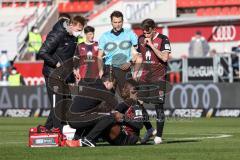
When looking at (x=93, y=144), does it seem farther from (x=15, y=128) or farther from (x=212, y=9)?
(x=212, y=9)

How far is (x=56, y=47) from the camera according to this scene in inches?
651

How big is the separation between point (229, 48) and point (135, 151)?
26708 millimetres

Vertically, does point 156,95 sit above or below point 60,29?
below

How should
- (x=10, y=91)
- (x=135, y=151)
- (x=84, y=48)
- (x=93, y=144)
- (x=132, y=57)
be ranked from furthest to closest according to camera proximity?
1. (x=10, y=91)
2. (x=84, y=48)
3. (x=132, y=57)
4. (x=93, y=144)
5. (x=135, y=151)

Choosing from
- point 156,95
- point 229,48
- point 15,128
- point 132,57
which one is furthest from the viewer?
point 229,48

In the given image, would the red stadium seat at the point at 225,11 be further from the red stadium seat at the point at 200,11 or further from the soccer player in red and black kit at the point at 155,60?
the soccer player in red and black kit at the point at 155,60

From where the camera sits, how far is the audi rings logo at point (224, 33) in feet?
132

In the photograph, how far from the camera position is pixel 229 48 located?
3988 cm

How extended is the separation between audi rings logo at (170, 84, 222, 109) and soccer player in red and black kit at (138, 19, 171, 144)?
11.4 metres

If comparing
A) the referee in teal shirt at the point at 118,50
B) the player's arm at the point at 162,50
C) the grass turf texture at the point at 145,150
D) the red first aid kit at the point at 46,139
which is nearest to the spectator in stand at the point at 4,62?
the grass turf texture at the point at 145,150

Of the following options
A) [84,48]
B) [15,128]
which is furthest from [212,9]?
[15,128]

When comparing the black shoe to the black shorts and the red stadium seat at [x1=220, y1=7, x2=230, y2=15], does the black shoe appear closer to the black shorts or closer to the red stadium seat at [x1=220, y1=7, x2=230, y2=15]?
the black shorts

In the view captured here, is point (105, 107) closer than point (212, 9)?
Yes

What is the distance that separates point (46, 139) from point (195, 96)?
1331 cm
